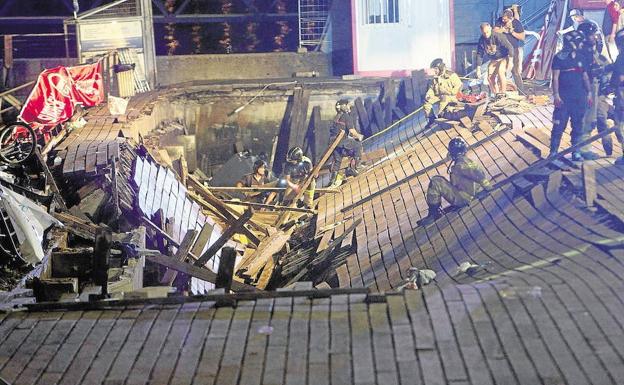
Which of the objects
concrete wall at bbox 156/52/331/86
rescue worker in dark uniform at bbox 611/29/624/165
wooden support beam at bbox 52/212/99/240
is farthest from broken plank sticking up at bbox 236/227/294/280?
concrete wall at bbox 156/52/331/86

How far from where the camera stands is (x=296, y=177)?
78.3ft

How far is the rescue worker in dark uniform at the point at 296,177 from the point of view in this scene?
2247cm

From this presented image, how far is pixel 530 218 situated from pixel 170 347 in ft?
25.0

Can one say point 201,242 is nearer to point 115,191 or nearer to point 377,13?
point 115,191

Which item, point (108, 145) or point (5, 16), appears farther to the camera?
point (5, 16)

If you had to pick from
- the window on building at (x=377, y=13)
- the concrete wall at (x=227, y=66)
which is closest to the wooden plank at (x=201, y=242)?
the concrete wall at (x=227, y=66)

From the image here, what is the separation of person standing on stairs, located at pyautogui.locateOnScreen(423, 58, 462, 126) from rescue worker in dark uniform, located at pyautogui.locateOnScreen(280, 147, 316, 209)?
11.2 feet

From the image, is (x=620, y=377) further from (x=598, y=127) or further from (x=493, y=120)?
(x=493, y=120)

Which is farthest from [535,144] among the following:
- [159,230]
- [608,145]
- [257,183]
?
[257,183]

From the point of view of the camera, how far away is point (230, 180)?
2508 centimetres

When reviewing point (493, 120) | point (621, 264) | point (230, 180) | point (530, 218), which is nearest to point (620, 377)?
point (621, 264)

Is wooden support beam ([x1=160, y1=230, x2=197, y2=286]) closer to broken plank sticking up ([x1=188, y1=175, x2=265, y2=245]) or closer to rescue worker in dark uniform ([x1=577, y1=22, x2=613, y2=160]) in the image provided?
broken plank sticking up ([x1=188, y1=175, x2=265, y2=245])

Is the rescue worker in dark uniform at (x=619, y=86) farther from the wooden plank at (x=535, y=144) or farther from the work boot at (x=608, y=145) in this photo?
the wooden plank at (x=535, y=144)

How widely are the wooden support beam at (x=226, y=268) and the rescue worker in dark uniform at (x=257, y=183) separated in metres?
13.6
